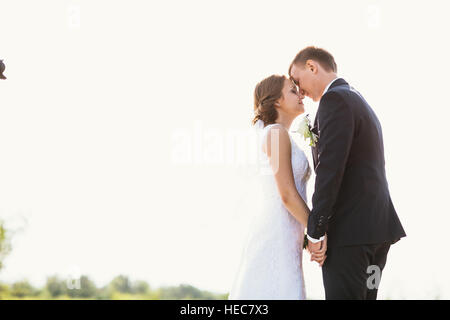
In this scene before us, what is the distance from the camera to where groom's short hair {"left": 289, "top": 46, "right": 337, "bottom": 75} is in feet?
13.3

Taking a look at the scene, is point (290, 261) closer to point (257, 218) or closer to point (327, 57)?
point (257, 218)

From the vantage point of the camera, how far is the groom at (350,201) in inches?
140

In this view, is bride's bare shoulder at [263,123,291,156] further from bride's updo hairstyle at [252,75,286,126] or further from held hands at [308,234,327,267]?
held hands at [308,234,327,267]

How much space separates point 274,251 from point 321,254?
0.55 meters

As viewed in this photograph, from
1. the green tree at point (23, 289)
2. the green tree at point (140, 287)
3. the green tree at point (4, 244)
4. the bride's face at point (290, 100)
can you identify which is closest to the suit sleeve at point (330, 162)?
the bride's face at point (290, 100)

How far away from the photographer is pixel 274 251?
4141mm

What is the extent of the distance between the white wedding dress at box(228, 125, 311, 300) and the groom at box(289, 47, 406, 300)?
18.1 inches

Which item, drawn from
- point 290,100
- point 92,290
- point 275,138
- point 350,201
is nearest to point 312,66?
point 290,100

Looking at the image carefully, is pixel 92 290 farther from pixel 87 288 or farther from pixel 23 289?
pixel 23 289

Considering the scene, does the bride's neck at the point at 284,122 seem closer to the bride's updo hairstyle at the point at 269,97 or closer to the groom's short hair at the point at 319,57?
the bride's updo hairstyle at the point at 269,97

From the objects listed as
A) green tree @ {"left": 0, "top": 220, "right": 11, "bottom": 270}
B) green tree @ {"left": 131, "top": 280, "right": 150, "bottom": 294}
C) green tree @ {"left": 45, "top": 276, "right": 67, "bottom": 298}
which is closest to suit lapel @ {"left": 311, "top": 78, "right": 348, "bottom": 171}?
green tree @ {"left": 131, "top": 280, "right": 150, "bottom": 294}
